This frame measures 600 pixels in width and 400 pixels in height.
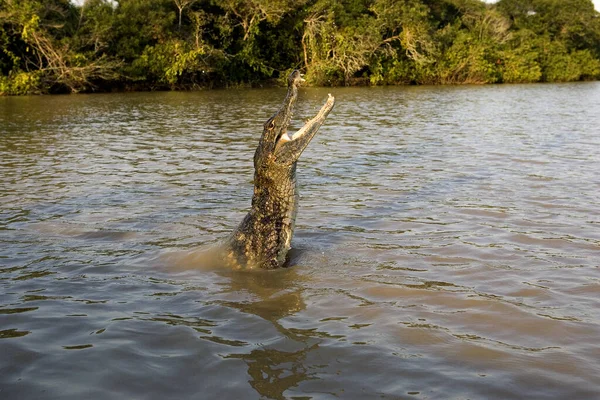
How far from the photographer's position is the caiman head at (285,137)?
5.79 meters

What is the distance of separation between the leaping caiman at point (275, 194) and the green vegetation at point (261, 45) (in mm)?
26382

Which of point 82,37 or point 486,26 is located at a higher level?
point 486,26

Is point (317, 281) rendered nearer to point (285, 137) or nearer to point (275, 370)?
point (285, 137)

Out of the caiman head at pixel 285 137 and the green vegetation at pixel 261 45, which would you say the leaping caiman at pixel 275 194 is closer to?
the caiman head at pixel 285 137

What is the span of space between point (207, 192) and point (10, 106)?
1808 cm

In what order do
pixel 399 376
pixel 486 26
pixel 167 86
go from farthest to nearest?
pixel 486 26 → pixel 167 86 → pixel 399 376

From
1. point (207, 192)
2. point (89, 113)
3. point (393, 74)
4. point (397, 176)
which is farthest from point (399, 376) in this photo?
point (393, 74)

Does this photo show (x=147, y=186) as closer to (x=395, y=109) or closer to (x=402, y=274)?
(x=402, y=274)

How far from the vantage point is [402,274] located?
18.3 feet

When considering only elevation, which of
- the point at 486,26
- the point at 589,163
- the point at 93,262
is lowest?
the point at 93,262

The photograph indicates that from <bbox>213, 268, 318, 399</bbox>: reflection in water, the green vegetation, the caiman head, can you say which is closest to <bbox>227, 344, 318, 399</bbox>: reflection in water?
<bbox>213, 268, 318, 399</bbox>: reflection in water

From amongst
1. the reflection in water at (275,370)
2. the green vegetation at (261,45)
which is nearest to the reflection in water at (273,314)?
the reflection in water at (275,370)

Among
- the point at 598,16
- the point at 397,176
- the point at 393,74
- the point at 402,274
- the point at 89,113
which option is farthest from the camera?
the point at 598,16

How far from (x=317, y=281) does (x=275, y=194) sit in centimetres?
102
